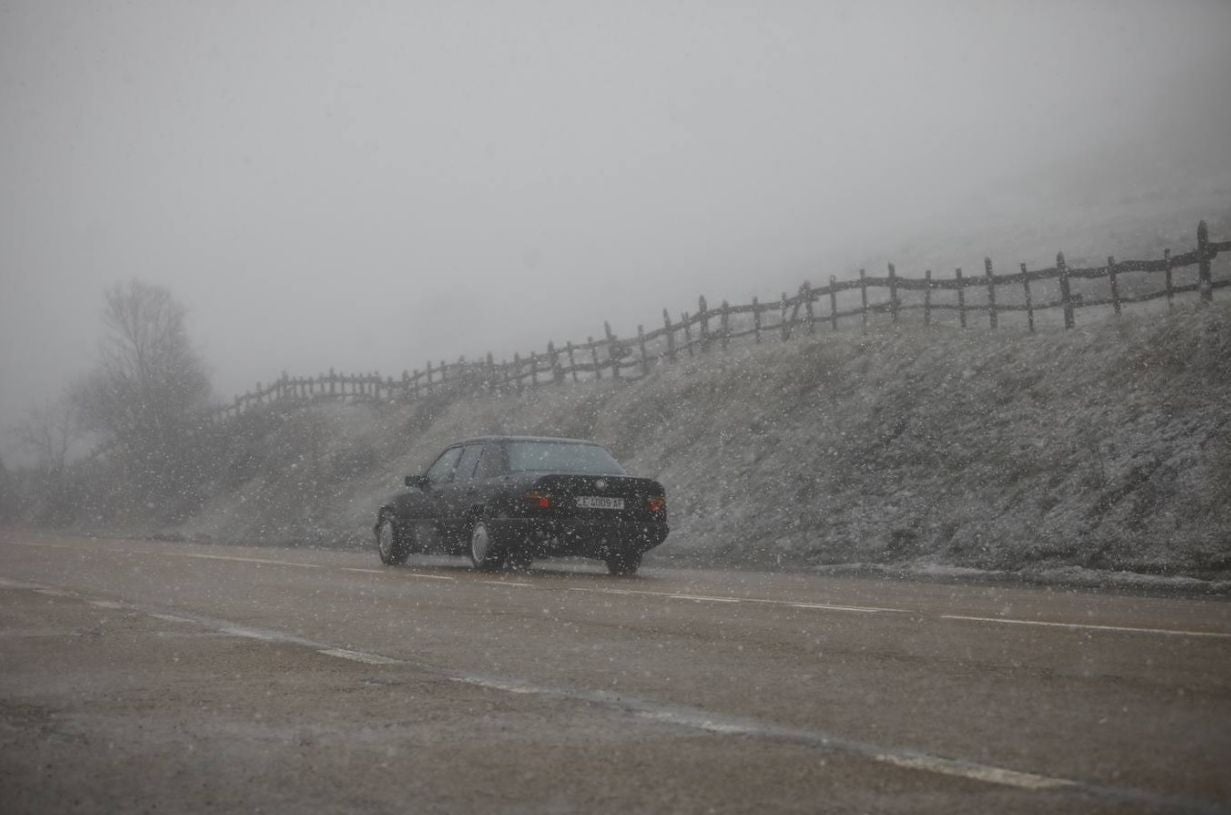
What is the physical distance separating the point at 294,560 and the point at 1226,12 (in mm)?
107977

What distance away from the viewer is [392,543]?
16422 millimetres

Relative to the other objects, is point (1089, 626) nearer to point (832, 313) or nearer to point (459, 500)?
point (459, 500)

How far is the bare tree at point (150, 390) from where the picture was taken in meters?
57.7

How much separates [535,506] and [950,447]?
8.55 m

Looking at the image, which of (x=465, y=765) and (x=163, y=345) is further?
(x=163, y=345)

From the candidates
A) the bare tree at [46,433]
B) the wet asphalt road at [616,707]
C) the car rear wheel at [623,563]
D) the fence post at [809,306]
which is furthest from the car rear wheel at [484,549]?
the bare tree at [46,433]

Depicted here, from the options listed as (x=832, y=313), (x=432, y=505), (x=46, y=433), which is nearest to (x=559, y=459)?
(x=432, y=505)

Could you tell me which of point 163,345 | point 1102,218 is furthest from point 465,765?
point 163,345

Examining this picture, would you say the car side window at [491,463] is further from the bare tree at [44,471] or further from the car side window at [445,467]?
the bare tree at [44,471]

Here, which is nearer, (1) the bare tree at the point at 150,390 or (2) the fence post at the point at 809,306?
(2) the fence post at the point at 809,306

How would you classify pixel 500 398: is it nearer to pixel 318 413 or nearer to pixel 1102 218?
pixel 318 413

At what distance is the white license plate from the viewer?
13.9 metres

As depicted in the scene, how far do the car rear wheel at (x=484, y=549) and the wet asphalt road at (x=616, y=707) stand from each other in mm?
4707

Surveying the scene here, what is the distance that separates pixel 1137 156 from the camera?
7475cm
